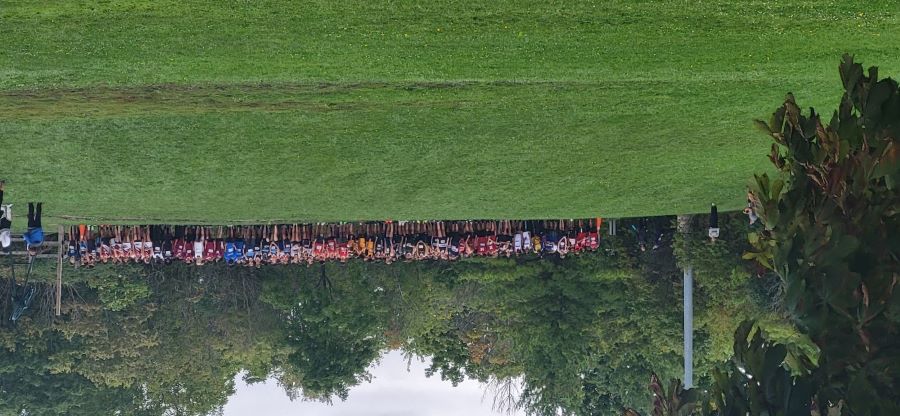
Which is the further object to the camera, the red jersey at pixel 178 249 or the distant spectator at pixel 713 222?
the red jersey at pixel 178 249

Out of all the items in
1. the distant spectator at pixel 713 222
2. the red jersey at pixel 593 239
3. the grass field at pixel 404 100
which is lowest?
the red jersey at pixel 593 239

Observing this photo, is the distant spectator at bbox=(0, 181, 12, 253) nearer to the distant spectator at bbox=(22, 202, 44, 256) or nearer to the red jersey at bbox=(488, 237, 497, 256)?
the distant spectator at bbox=(22, 202, 44, 256)

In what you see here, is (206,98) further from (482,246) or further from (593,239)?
(593,239)

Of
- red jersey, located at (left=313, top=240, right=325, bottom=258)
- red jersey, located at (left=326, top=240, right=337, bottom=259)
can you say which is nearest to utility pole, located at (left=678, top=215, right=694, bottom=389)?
red jersey, located at (left=326, top=240, right=337, bottom=259)

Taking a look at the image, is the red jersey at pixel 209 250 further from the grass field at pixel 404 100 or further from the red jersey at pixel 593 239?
the red jersey at pixel 593 239

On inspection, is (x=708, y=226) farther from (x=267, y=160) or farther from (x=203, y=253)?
(x=203, y=253)

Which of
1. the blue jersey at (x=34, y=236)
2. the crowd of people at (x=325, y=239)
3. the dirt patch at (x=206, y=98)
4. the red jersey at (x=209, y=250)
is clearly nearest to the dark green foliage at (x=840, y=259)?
the dirt patch at (x=206, y=98)

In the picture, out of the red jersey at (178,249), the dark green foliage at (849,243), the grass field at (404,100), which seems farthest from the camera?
the red jersey at (178,249)

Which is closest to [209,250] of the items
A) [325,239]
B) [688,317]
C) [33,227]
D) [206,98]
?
[325,239]

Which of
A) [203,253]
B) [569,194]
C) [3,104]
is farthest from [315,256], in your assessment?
[3,104]
